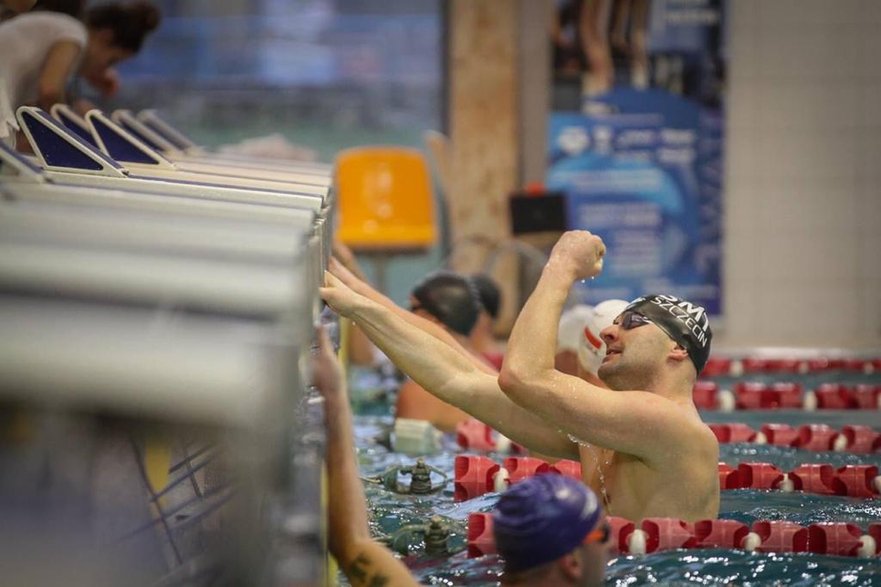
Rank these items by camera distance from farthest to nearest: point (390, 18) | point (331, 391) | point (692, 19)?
1. point (390, 18)
2. point (692, 19)
3. point (331, 391)

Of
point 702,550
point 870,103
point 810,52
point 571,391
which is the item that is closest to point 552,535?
point 571,391

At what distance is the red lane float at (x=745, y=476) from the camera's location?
4.35m

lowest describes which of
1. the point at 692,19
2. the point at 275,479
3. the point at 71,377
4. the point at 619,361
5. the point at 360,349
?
the point at 360,349

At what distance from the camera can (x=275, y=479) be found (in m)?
1.69

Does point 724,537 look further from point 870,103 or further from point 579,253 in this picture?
point 870,103

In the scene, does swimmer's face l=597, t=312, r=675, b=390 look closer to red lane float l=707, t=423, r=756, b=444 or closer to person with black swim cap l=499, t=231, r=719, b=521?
person with black swim cap l=499, t=231, r=719, b=521

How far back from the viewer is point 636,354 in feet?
11.7

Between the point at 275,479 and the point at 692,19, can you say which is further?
the point at 692,19

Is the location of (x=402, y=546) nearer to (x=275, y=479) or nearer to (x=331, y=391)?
(x=331, y=391)

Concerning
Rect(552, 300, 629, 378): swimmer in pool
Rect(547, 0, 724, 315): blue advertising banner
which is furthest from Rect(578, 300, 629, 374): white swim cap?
Rect(547, 0, 724, 315): blue advertising banner

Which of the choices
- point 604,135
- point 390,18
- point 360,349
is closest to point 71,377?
point 360,349

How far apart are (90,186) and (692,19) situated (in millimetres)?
8301

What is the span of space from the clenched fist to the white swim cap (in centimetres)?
108

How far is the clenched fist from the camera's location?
3357mm
